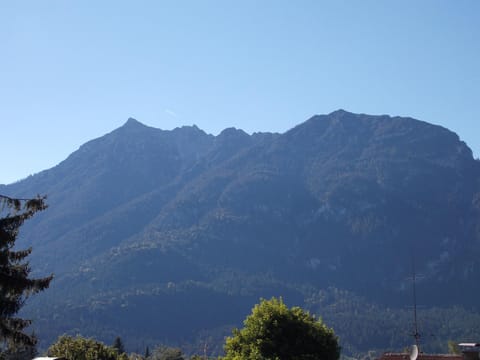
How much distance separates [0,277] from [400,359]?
98.3ft

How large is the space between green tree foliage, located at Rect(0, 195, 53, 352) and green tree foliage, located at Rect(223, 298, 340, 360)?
612 inches

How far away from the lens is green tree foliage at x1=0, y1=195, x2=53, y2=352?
17719 mm

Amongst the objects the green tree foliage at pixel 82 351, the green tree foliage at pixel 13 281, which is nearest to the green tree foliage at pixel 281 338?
the green tree foliage at pixel 82 351

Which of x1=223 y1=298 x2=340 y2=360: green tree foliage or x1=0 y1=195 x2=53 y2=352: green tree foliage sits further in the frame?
x1=223 y1=298 x2=340 y2=360: green tree foliage

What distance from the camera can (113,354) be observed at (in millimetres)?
39344

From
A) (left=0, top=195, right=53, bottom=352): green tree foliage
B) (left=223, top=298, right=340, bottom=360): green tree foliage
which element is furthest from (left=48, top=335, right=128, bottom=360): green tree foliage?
(left=0, top=195, right=53, bottom=352): green tree foliage

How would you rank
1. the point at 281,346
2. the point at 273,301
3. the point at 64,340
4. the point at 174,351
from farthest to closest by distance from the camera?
the point at 174,351 → the point at 64,340 → the point at 273,301 → the point at 281,346

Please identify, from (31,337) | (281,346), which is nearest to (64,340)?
(281,346)

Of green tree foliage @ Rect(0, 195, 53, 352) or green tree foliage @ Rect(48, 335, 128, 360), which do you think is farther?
green tree foliage @ Rect(48, 335, 128, 360)

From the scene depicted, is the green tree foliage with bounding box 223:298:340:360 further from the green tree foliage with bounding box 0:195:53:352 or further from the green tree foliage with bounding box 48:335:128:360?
the green tree foliage with bounding box 0:195:53:352

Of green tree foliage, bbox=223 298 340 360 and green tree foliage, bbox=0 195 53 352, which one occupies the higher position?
green tree foliage, bbox=0 195 53 352

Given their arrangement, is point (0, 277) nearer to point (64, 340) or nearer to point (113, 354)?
point (113, 354)

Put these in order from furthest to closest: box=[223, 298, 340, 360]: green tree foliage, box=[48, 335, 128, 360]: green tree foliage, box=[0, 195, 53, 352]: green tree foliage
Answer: box=[48, 335, 128, 360]: green tree foliage
box=[223, 298, 340, 360]: green tree foliage
box=[0, 195, 53, 352]: green tree foliage

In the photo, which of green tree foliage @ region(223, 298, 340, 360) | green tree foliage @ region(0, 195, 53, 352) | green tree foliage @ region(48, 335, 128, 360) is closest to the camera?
green tree foliage @ region(0, 195, 53, 352)
